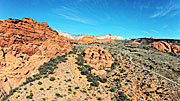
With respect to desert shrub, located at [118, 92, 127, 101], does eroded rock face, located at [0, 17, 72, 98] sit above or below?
above

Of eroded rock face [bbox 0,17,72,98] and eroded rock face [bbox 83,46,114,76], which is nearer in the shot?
eroded rock face [bbox 0,17,72,98]

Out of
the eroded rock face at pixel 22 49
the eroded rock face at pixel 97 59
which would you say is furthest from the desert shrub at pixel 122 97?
the eroded rock face at pixel 22 49

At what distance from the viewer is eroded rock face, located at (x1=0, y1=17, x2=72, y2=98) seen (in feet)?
65.5

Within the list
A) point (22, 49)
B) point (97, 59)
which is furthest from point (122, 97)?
point (22, 49)

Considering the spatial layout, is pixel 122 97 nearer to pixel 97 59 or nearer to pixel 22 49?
pixel 97 59

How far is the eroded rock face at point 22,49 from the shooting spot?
786 inches

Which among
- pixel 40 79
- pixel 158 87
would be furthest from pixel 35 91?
pixel 158 87

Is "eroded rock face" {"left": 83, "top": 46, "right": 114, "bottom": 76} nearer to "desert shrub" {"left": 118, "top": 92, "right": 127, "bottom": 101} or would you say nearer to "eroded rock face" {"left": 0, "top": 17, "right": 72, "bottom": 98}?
"eroded rock face" {"left": 0, "top": 17, "right": 72, "bottom": 98}

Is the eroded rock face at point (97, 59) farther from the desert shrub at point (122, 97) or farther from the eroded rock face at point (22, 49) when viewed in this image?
the desert shrub at point (122, 97)

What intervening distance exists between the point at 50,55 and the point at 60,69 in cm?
560

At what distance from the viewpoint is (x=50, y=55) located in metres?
29.1

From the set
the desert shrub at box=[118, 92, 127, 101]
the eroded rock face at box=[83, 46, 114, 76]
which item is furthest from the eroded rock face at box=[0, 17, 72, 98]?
the desert shrub at box=[118, 92, 127, 101]

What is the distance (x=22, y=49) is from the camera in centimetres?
2352

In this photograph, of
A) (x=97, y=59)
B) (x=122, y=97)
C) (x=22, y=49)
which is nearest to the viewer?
(x=122, y=97)
